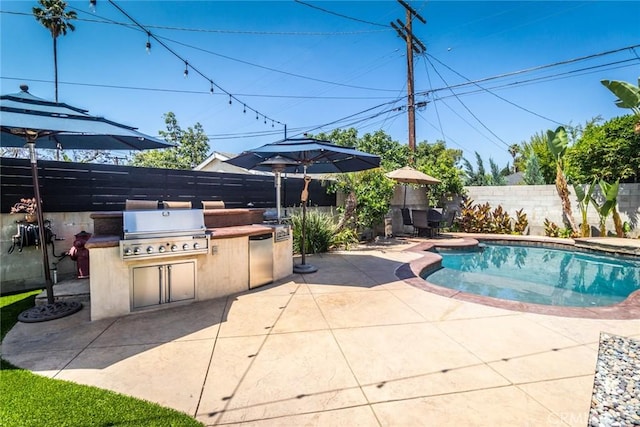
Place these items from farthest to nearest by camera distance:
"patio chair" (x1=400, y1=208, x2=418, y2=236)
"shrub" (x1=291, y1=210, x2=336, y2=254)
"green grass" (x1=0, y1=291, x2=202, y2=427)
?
"patio chair" (x1=400, y1=208, x2=418, y2=236) < "shrub" (x1=291, y1=210, x2=336, y2=254) < "green grass" (x1=0, y1=291, x2=202, y2=427)

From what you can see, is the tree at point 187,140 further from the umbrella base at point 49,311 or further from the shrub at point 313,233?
the umbrella base at point 49,311

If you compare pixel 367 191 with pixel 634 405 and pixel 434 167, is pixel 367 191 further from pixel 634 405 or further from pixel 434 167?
pixel 634 405

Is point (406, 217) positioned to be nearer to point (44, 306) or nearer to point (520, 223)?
point (520, 223)

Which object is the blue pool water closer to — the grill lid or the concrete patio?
the concrete patio

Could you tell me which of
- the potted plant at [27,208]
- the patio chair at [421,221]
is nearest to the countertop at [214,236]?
the potted plant at [27,208]

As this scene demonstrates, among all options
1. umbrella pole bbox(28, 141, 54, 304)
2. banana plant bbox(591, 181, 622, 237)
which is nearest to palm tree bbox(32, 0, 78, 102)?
umbrella pole bbox(28, 141, 54, 304)

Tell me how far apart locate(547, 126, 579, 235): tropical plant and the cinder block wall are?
1.12ft

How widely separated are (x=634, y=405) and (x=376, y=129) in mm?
20579

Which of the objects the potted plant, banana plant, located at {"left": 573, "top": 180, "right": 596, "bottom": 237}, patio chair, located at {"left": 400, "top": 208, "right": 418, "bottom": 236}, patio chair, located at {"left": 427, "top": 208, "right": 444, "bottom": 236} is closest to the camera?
the potted plant

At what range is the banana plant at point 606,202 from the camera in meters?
9.72

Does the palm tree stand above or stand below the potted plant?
above

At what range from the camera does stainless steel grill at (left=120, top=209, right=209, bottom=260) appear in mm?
3963

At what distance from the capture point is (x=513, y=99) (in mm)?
15516

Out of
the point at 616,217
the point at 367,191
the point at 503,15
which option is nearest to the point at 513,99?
the point at 503,15
